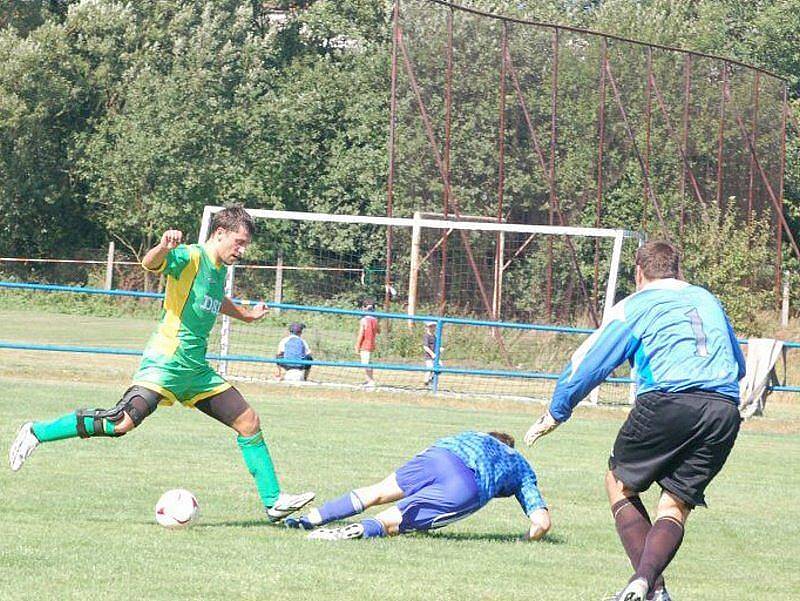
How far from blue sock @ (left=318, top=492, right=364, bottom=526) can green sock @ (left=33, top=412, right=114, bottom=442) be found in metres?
1.31

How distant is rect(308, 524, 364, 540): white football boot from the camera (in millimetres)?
7547

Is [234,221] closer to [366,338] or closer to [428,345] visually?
[366,338]

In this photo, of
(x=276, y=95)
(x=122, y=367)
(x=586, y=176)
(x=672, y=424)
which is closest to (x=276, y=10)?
(x=276, y=95)

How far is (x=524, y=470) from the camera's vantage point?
794 cm

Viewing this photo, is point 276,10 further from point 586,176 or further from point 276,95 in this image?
point 586,176

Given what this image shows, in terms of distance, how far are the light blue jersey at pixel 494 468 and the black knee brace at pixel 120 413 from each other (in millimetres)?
1673

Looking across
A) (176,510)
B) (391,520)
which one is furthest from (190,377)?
(391,520)

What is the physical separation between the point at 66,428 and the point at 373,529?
1885mm

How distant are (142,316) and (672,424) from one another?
31066 millimetres

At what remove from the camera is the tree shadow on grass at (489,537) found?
8.07m

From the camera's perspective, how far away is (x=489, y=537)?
8.24 metres

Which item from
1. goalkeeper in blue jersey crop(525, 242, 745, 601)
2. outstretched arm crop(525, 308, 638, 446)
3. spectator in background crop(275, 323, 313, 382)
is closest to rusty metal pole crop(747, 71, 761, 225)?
spectator in background crop(275, 323, 313, 382)

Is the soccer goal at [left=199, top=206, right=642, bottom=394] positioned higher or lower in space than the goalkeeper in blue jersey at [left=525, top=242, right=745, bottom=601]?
lower

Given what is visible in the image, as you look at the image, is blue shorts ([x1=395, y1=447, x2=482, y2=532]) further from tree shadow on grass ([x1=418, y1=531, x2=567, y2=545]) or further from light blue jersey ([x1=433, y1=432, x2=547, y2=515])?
tree shadow on grass ([x1=418, y1=531, x2=567, y2=545])
